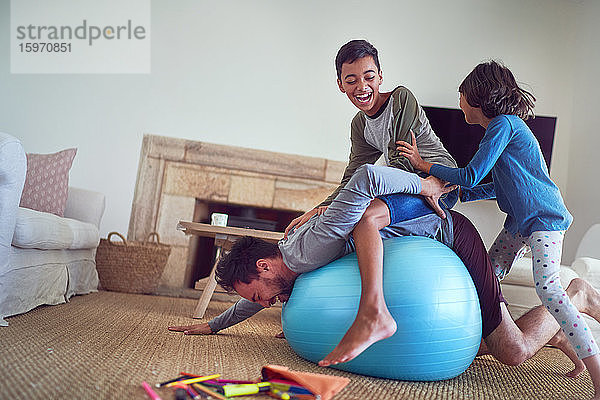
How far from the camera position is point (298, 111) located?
4172mm

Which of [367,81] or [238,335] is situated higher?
[367,81]

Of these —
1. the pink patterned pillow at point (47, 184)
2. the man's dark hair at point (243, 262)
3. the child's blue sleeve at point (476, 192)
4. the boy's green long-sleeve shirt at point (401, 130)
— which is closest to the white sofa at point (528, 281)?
the child's blue sleeve at point (476, 192)

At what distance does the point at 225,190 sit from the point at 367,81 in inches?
89.1

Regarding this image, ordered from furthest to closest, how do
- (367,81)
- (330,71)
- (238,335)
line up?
(330,71), (238,335), (367,81)

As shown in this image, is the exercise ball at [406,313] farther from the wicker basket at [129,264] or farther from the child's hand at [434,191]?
the wicker basket at [129,264]

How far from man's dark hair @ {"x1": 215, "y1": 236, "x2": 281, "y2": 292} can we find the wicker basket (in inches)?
73.7

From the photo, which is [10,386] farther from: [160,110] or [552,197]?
[160,110]

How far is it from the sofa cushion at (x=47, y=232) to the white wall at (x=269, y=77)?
42.8 inches

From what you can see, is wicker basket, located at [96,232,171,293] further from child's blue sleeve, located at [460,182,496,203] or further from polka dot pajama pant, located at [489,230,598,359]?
polka dot pajama pant, located at [489,230,598,359]

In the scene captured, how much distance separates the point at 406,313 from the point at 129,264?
8.23ft

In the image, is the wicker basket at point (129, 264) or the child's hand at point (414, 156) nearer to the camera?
the child's hand at point (414, 156)

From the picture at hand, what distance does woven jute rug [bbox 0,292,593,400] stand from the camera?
1.18 m

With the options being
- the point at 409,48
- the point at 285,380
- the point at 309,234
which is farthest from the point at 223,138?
the point at 285,380

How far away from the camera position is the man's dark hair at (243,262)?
1.71 meters
